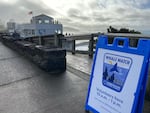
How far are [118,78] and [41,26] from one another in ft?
119

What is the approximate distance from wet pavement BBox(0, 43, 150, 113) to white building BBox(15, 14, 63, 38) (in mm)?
30839

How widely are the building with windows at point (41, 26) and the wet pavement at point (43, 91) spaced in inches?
1214

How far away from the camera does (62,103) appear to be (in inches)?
138

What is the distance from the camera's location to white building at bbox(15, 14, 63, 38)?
121 feet

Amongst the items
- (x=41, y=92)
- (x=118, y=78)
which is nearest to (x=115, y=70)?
(x=118, y=78)

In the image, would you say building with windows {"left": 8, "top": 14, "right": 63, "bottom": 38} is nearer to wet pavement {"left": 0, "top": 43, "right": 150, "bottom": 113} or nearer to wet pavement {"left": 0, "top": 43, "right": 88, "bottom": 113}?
wet pavement {"left": 0, "top": 43, "right": 150, "bottom": 113}

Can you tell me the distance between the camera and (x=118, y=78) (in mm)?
2414

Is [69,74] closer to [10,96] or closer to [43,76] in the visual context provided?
[43,76]

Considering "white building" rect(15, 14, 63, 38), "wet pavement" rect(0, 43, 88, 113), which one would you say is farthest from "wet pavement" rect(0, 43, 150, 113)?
"white building" rect(15, 14, 63, 38)

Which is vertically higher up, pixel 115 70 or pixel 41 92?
pixel 115 70

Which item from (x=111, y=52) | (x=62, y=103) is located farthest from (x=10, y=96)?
(x=111, y=52)

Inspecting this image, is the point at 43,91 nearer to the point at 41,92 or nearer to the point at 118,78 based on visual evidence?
the point at 41,92

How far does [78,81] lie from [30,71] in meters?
2.02

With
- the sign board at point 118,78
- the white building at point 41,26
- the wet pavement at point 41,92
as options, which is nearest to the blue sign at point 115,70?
the sign board at point 118,78
